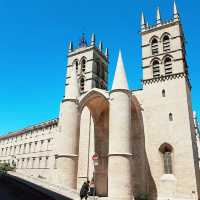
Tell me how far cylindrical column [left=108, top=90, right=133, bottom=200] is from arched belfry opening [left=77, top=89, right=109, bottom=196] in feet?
10.9

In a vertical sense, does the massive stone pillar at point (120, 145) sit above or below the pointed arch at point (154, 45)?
below

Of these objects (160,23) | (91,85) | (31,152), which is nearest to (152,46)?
(160,23)

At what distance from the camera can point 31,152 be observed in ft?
151

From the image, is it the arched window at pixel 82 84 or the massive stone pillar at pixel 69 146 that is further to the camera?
the arched window at pixel 82 84

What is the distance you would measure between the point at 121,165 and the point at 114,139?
2199 mm

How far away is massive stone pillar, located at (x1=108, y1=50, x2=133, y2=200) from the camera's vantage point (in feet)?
64.1

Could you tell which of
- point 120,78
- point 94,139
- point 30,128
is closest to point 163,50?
point 120,78

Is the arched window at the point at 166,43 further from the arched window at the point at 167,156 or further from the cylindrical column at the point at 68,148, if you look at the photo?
the cylindrical column at the point at 68,148

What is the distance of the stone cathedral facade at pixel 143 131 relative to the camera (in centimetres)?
2112

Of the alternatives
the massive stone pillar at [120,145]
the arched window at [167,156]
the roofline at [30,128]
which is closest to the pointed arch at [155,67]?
the massive stone pillar at [120,145]

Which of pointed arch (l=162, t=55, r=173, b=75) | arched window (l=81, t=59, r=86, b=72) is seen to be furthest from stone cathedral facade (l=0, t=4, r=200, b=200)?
arched window (l=81, t=59, r=86, b=72)

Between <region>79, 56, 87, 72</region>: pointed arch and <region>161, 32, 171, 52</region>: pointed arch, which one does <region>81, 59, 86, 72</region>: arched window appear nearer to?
<region>79, 56, 87, 72</region>: pointed arch

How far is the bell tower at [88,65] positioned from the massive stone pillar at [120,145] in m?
10.3

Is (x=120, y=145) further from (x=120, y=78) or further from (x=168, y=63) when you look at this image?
(x=168, y=63)
